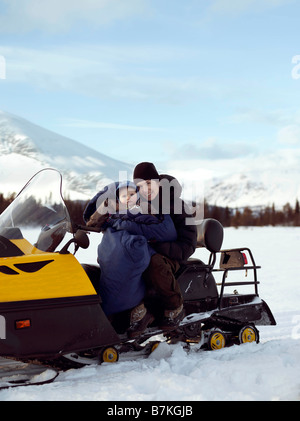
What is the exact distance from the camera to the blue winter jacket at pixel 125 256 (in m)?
4.11

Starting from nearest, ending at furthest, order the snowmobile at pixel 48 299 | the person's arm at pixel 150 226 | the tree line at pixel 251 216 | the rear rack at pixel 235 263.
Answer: the snowmobile at pixel 48 299, the person's arm at pixel 150 226, the rear rack at pixel 235 263, the tree line at pixel 251 216

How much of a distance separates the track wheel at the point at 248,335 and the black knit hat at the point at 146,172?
5.29 ft

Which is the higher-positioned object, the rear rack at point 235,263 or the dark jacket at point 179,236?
the dark jacket at point 179,236

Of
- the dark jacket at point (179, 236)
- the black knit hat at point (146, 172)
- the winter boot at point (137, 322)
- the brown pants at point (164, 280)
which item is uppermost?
the black knit hat at point (146, 172)

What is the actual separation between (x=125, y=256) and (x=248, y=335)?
5.46 feet

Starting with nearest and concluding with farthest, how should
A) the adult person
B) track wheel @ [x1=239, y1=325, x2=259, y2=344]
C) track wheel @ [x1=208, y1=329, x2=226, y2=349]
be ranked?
the adult person < track wheel @ [x1=208, y1=329, x2=226, y2=349] < track wheel @ [x1=239, y1=325, x2=259, y2=344]

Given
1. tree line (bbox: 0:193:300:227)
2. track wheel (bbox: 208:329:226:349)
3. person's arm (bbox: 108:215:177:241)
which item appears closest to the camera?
person's arm (bbox: 108:215:177:241)

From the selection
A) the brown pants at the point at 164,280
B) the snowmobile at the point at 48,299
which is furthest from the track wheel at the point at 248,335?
the brown pants at the point at 164,280

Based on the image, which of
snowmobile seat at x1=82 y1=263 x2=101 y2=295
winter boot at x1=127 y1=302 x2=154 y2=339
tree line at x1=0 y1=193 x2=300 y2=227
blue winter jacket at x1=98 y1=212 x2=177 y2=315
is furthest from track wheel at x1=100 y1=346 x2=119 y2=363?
tree line at x1=0 y1=193 x2=300 y2=227

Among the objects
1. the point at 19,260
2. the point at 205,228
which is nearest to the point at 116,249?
the point at 19,260

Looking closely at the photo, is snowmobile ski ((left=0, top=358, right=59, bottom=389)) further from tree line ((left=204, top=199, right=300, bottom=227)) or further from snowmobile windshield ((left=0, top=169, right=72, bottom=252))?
tree line ((left=204, top=199, right=300, bottom=227))

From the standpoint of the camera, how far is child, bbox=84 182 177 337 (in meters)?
4.12

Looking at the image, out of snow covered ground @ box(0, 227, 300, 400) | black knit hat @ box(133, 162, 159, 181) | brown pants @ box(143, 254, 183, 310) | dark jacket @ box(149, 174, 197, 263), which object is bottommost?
snow covered ground @ box(0, 227, 300, 400)

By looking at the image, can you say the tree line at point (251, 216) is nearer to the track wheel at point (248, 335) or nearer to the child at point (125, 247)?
the track wheel at point (248, 335)
